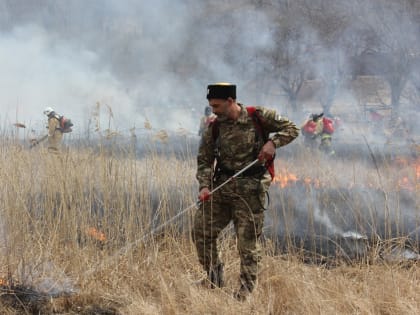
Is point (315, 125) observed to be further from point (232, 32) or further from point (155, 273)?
point (155, 273)

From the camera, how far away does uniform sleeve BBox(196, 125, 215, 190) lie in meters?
4.25

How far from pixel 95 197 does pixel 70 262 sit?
834 mm

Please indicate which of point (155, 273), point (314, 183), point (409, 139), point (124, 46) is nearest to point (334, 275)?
point (155, 273)

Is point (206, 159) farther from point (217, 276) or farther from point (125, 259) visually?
point (125, 259)

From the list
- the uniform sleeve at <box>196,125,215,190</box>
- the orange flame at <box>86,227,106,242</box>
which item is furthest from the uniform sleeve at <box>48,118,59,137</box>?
the uniform sleeve at <box>196,125,215,190</box>

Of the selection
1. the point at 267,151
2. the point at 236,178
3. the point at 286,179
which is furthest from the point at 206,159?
the point at 286,179

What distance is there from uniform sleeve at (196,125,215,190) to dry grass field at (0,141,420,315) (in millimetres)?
654

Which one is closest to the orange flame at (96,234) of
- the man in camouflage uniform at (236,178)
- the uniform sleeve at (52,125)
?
the man in camouflage uniform at (236,178)

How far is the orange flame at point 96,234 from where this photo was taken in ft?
15.7

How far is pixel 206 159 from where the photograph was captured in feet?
14.1

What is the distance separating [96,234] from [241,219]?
1.49 meters

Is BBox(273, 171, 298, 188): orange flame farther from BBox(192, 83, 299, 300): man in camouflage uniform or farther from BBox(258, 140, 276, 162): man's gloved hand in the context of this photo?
BBox(258, 140, 276, 162): man's gloved hand

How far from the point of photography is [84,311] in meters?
3.93

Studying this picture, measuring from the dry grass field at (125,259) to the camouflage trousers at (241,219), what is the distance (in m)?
0.22
